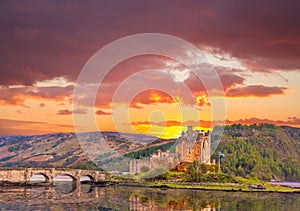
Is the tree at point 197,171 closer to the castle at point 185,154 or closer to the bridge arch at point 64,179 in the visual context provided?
the castle at point 185,154

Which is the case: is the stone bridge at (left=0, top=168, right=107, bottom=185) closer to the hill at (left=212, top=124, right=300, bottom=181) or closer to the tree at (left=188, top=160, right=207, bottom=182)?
the tree at (left=188, top=160, right=207, bottom=182)

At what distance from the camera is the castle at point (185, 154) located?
126794 millimetres

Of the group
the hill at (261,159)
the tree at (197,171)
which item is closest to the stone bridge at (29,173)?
the tree at (197,171)

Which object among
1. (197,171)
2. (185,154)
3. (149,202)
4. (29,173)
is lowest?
(149,202)

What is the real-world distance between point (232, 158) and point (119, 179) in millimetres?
46259

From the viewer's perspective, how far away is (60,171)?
109875 millimetres

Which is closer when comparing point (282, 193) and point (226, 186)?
point (282, 193)

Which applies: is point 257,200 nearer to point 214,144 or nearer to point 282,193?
point 282,193

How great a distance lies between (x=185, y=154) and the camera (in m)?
133

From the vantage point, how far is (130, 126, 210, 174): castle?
126794mm

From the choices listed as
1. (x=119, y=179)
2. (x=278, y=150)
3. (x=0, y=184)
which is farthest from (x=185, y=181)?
(x=278, y=150)

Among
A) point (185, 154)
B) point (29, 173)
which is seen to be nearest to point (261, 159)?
point (185, 154)

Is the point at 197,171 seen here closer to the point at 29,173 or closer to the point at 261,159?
the point at 29,173

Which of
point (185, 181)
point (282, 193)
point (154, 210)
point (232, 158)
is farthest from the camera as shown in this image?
point (232, 158)
